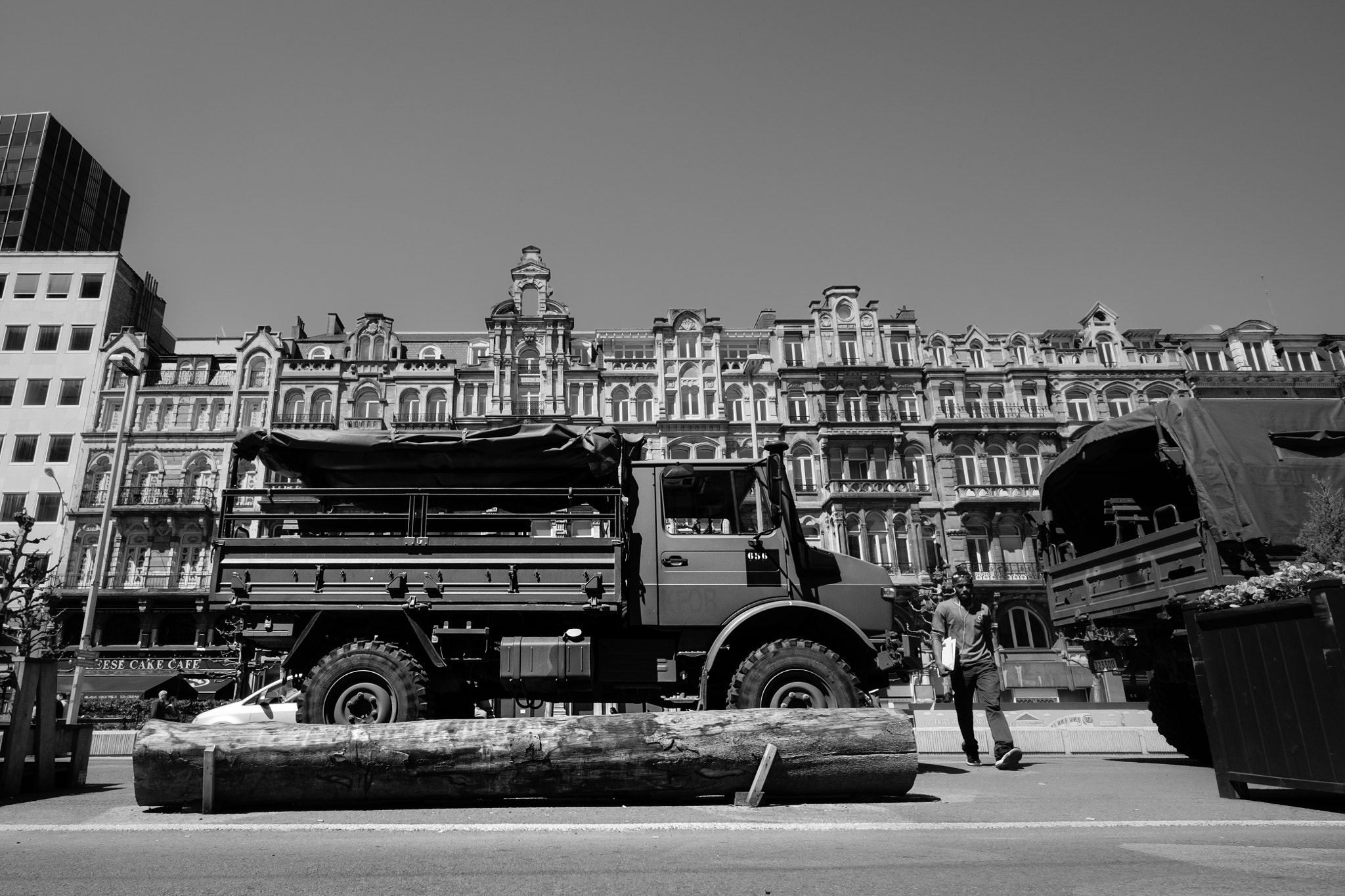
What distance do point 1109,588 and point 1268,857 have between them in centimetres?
630

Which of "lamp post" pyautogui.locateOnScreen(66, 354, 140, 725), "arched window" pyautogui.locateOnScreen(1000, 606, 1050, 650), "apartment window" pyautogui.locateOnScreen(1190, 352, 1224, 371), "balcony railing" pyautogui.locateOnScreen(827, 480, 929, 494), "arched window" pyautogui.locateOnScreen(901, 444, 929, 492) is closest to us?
"lamp post" pyautogui.locateOnScreen(66, 354, 140, 725)

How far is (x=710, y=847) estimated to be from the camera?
5.16 meters

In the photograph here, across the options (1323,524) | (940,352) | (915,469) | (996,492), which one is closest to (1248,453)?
(1323,524)

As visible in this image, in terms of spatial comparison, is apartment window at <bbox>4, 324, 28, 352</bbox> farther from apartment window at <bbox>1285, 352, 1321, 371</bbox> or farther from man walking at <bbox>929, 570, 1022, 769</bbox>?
apartment window at <bbox>1285, 352, 1321, 371</bbox>

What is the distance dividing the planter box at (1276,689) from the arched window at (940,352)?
4401 cm

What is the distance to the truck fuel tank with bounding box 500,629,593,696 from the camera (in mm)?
8914

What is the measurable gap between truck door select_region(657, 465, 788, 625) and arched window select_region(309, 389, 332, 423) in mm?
41224

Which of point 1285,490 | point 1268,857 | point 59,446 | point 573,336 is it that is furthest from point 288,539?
point 59,446

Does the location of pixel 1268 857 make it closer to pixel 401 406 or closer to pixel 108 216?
pixel 401 406

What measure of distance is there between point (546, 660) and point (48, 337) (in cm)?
5440

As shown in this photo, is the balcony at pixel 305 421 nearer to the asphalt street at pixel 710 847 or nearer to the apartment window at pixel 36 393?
the apartment window at pixel 36 393

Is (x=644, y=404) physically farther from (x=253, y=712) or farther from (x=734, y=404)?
(x=253, y=712)

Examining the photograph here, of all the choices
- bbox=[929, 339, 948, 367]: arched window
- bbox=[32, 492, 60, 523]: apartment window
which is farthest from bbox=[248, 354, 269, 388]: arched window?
bbox=[929, 339, 948, 367]: arched window

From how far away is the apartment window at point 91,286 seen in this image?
51281mm
